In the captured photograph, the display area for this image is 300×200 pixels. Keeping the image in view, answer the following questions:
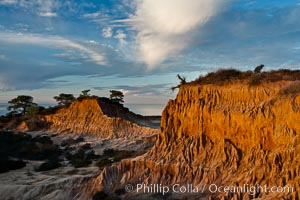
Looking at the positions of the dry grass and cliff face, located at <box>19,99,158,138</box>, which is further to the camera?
cliff face, located at <box>19,99,158,138</box>

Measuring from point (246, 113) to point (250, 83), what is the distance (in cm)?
173

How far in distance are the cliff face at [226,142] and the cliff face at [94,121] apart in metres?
17.6

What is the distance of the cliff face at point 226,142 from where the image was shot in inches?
646

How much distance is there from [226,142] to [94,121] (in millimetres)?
30935

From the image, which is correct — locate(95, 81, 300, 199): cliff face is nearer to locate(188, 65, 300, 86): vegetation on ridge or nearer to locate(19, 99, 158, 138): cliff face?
locate(188, 65, 300, 86): vegetation on ridge

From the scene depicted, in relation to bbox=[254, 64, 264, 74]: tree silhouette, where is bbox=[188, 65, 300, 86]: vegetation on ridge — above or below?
below

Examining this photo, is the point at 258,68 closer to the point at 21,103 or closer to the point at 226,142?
the point at 226,142

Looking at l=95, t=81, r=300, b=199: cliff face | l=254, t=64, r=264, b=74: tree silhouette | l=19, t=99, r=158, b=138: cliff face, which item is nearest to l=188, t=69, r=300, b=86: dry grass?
l=254, t=64, r=264, b=74: tree silhouette

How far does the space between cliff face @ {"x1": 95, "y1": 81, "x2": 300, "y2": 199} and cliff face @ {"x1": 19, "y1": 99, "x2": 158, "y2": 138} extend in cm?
1764

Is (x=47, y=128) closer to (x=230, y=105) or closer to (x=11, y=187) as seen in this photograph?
(x=11, y=187)

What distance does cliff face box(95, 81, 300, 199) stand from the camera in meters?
16.4

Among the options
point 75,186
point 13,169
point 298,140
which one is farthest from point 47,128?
point 298,140

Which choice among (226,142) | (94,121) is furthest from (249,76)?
(94,121)

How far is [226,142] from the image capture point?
19297mm
